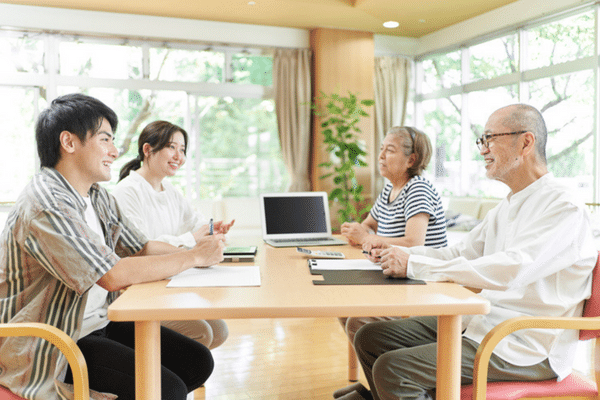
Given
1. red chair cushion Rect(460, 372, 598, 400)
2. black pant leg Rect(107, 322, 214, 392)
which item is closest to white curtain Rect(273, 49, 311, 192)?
black pant leg Rect(107, 322, 214, 392)

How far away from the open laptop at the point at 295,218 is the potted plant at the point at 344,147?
3.30 m

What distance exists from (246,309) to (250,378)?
1.64 metres

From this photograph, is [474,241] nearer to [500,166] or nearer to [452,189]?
[500,166]

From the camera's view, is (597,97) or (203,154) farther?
(203,154)

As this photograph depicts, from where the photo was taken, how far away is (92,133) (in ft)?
4.83

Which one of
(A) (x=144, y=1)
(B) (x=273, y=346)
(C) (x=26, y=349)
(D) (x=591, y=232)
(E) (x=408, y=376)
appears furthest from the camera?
(A) (x=144, y=1)

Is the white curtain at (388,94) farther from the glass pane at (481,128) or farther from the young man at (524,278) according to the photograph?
the young man at (524,278)

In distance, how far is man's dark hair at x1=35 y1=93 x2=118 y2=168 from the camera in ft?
4.68

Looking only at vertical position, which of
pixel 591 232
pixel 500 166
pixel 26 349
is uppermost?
pixel 500 166

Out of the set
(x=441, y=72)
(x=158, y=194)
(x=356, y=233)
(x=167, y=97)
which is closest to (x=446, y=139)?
(x=441, y=72)

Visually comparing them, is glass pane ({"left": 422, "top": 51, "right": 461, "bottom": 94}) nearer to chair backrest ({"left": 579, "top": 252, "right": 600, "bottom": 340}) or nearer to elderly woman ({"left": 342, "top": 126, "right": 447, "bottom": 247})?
elderly woman ({"left": 342, "top": 126, "right": 447, "bottom": 247})

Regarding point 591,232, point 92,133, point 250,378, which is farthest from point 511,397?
point 250,378

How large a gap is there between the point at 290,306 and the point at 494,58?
18.0 feet

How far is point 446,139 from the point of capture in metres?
6.55
